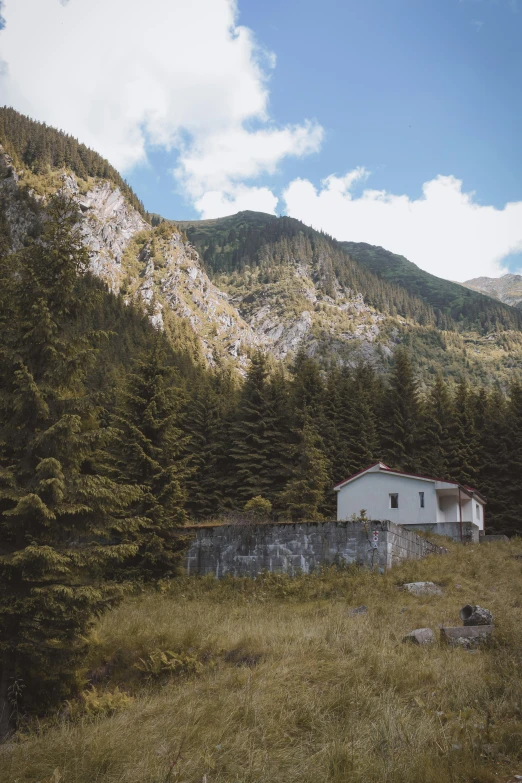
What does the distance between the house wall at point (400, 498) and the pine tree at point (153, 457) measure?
1436 centimetres

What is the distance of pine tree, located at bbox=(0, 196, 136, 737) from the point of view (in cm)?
894

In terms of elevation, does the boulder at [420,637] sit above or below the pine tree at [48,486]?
below

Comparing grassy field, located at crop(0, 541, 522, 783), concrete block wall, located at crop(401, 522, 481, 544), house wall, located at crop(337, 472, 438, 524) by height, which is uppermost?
house wall, located at crop(337, 472, 438, 524)

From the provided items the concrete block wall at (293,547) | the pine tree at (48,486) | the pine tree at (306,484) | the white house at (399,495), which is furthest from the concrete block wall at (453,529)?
the pine tree at (48,486)

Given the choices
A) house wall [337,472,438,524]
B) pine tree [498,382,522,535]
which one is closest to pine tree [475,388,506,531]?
pine tree [498,382,522,535]

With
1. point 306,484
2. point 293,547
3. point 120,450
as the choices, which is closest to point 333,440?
point 306,484

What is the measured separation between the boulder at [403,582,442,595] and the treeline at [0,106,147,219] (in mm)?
185626

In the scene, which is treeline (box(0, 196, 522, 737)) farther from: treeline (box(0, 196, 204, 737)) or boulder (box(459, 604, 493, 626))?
boulder (box(459, 604, 493, 626))

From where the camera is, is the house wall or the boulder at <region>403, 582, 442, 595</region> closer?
the boulder at <region>403, 582, 442, 595</region>

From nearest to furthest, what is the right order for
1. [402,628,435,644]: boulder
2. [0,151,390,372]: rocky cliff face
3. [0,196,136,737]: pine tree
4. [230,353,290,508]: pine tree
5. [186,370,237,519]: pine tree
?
1. [0,196,136,737]: pine tree
2. [402,628,435,644]: boulder
3. [230,353,290,508]: pine tree
4. [186,370,237,519]: pine tree
5. [0,151,390,372]: rocky cliff face

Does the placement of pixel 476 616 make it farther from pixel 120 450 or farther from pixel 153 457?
pixel 120 450

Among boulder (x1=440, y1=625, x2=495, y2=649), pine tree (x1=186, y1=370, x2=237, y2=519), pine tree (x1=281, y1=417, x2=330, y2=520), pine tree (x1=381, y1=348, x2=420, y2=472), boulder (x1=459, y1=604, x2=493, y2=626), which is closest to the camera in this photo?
boulder (x1=440, y1=625, x2=495, y2=649)

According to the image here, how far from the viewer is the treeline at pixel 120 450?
30.0 ft

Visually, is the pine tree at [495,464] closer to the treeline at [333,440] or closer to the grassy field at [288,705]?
the treeline at [333,440]
